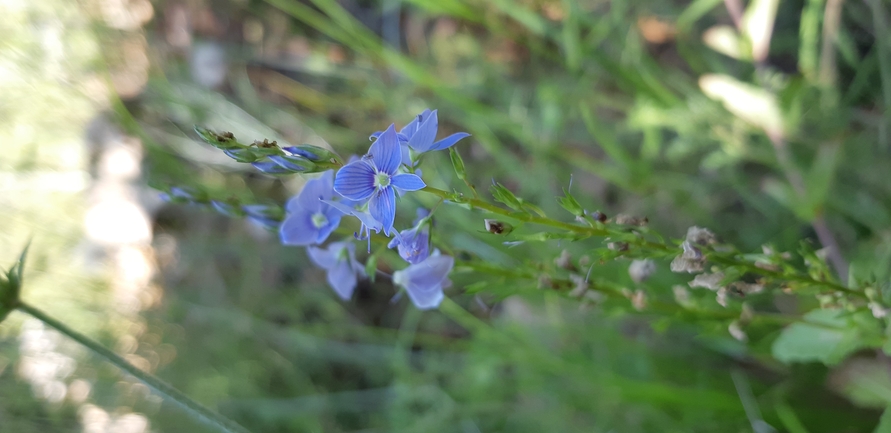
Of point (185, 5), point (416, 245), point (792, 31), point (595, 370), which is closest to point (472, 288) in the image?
point (416, 245)

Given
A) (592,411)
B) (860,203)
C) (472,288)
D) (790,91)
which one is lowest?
(592,411)

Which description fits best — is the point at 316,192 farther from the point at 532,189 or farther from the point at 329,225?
the point at 532,189

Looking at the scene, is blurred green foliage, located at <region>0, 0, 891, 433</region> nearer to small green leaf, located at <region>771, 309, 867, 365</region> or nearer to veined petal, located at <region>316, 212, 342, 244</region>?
small green leaf, located at <region>771, 309, 867, 365</region>

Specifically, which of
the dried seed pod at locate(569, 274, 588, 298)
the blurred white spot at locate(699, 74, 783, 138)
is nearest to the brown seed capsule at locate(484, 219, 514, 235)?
the dried seed pod at locate(569, 274, 588, 298)

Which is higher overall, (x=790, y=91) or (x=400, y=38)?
(x=790, y=91)

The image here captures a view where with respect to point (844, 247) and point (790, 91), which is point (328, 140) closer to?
point (790, 91)

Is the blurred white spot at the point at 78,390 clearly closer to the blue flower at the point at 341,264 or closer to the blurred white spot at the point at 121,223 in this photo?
the blurred white spot at the point at 121,223

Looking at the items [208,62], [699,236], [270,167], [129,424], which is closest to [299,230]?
[270,167]
